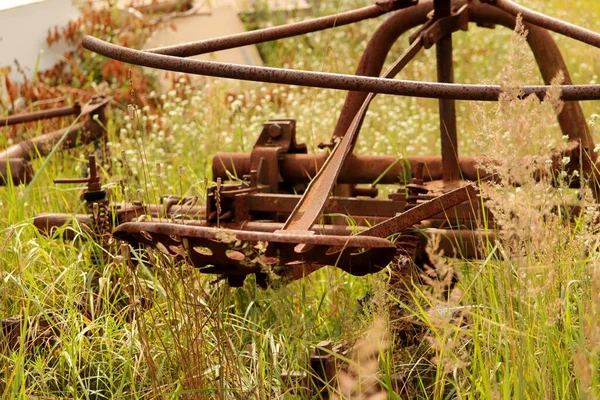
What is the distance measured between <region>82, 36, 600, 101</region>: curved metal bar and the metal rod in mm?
1282

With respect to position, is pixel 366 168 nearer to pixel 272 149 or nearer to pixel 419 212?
pixel 272 149

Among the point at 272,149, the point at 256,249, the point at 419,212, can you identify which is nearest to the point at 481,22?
the point at 272,149

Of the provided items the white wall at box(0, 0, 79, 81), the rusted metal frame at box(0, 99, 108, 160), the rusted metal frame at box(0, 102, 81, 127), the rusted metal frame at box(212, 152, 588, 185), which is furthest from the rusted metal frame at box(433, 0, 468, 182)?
the white wall at box(0, 0, 79, 81)

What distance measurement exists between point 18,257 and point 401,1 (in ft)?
6.62

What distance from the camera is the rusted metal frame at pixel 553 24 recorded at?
12.2 feet

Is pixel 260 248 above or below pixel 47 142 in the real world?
below

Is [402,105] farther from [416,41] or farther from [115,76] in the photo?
[416,41]

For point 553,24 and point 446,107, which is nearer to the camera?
point 553,24

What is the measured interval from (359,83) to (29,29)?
6.37 metres

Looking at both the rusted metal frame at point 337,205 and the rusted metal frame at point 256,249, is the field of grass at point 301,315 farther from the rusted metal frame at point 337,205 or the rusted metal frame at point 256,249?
the rusted metal frame at point 337,205

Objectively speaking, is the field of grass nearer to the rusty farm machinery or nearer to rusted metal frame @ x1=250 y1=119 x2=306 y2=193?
the rusty farm machinery

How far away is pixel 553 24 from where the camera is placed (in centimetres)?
399

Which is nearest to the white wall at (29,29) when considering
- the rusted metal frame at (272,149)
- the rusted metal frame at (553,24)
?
the rusted metal frame at (272,149)

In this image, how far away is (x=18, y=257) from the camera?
4.00m
